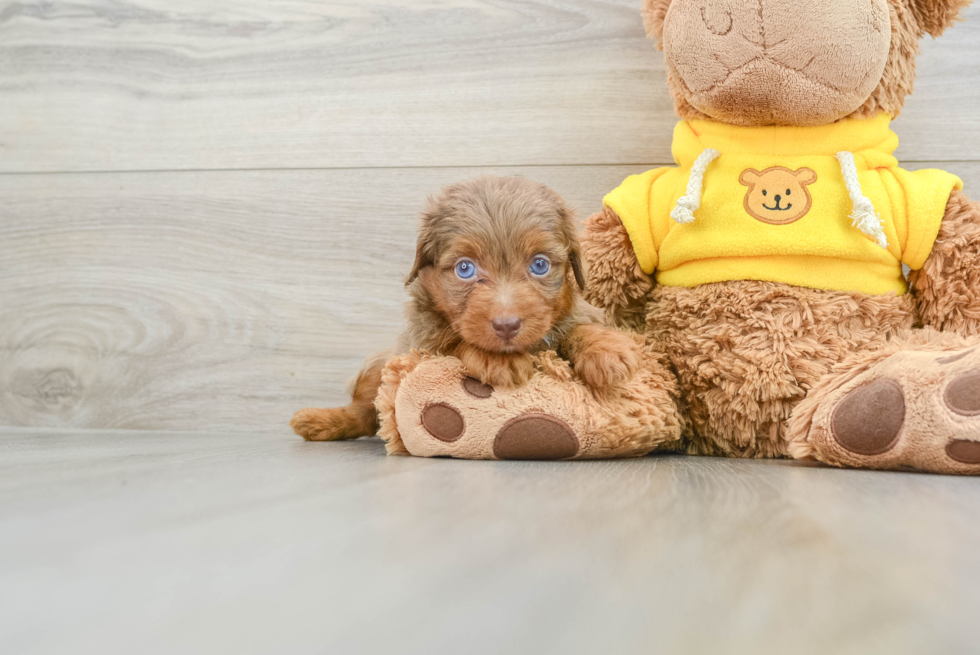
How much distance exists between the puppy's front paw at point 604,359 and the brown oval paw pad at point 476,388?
13 centimetres

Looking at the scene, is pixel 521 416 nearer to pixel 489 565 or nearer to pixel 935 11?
pixel 489 565

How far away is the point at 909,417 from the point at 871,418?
42 mm

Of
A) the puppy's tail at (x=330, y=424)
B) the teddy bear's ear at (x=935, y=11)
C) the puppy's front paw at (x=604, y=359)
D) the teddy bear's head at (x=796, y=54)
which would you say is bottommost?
the puppy's tail at (x=330, y=424)

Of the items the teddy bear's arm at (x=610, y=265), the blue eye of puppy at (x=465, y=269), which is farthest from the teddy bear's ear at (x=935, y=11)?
the blue eye of puppy at (x=465, y=269)

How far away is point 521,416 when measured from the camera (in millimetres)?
984

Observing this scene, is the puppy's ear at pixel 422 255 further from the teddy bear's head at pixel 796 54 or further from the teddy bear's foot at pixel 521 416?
the teddy bear's head at pixel 796 54

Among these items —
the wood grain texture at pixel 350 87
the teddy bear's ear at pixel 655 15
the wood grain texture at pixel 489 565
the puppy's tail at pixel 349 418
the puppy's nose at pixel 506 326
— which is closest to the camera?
the wood grain texture at pixel 489 565

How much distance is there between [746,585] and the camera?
42cm

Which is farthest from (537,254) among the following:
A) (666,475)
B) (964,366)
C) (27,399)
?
(27,399)

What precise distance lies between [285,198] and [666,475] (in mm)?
1066

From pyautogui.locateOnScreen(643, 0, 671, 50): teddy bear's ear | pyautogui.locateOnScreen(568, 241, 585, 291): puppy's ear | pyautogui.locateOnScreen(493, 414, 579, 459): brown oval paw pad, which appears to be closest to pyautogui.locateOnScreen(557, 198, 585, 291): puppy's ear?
pyautogui.locateOnScreen(568, 241, 585, 291): puppy's ear

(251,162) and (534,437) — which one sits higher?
(251,162)

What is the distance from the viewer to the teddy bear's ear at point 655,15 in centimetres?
115

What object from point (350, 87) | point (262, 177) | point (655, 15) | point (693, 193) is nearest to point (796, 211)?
point (693, 193)
